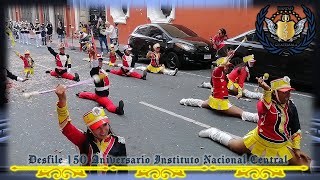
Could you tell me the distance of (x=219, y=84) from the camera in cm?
288

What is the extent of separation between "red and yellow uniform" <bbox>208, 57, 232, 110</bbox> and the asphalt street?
52mm

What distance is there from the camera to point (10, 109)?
277 centimetres

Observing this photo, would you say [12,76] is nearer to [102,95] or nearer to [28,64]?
[28,64]

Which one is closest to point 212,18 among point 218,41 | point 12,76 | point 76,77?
point 218,41

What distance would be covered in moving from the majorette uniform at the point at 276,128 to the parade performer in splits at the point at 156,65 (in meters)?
0.75

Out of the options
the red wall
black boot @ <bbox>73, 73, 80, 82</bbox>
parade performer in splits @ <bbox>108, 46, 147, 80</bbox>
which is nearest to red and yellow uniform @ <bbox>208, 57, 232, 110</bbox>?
the red wall

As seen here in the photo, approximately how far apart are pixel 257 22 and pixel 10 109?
6.29ft

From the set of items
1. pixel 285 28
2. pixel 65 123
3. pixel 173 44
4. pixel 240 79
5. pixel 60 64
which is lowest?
pixel 65 123

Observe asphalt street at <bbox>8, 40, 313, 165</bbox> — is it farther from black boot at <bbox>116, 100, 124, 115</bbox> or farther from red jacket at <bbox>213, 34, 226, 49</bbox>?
red jacket at <bbox>213, 34, 226, 49</bbox>

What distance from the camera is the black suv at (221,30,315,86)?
266 centimetres

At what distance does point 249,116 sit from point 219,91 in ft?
0.96

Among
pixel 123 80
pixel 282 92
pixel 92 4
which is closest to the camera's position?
pixel 282 92

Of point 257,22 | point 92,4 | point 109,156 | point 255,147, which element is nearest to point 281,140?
point 255,147

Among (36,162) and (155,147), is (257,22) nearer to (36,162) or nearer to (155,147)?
(155,147)
